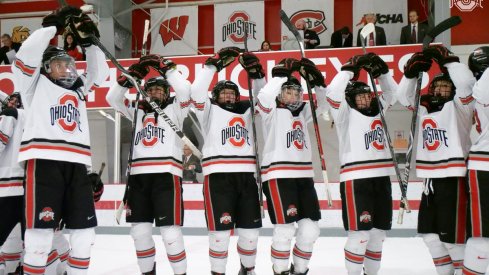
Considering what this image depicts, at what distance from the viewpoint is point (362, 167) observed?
322 centimetres

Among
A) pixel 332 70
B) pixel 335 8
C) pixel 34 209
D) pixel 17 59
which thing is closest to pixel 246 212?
pixel 34 209

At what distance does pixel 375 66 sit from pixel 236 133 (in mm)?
984

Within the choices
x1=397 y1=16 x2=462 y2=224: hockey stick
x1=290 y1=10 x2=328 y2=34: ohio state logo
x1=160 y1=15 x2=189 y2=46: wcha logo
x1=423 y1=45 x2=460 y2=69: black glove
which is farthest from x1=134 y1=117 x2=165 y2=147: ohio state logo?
x1=160 y1=15 x2=189 y2=46: wcha logo

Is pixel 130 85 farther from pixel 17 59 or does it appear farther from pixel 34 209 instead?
pixel 34 209

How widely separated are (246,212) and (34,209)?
4.01 feet

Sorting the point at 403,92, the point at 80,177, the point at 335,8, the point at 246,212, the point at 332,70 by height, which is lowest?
the point at 246,212

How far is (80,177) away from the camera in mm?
2797

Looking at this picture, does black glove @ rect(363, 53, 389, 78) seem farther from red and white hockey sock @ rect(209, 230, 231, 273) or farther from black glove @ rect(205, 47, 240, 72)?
red and white hockey sock @ rect(209, 230, 231, 273)

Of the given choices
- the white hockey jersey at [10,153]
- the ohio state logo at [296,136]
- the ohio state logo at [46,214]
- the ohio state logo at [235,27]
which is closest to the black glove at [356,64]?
the ohio state logo at [296,136]

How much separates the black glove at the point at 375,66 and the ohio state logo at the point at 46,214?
80.6 inches

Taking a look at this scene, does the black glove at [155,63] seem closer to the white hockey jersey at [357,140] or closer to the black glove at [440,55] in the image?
the white hockey jersey at [357,140]

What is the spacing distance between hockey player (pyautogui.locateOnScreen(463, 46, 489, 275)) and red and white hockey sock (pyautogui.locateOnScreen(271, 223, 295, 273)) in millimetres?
989

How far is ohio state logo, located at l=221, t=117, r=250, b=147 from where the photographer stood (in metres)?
3.32

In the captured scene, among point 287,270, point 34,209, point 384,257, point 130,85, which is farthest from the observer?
point 384,257
